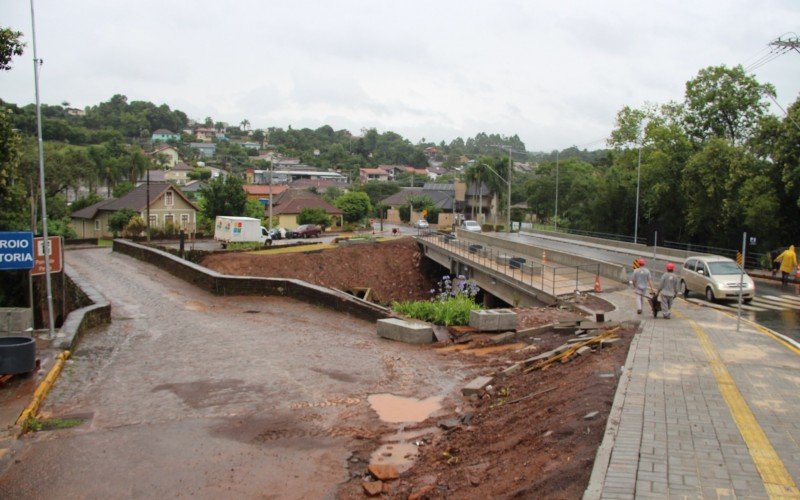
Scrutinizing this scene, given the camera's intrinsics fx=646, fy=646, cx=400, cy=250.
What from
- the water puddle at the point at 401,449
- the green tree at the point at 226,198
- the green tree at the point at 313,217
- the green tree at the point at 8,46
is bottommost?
the water puddle at the point at 401,449

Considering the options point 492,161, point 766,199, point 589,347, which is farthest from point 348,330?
point 492,161

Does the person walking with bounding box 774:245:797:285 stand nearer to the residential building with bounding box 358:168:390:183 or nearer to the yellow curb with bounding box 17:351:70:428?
the yellow curb with bounding box 17:351:70:428

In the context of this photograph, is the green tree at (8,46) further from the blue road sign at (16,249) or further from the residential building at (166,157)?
the residential building at (166,157)

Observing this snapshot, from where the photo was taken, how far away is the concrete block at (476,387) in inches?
428

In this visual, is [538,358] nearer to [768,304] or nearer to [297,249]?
[768,304]

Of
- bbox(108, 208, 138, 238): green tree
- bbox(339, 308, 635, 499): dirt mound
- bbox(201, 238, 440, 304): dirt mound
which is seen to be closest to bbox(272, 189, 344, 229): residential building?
bbox(108, 208, 138, 238): green tree

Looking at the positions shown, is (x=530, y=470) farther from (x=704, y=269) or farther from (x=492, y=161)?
(x=492, y=161)

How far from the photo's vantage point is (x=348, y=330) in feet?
60.2

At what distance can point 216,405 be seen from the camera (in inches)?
415

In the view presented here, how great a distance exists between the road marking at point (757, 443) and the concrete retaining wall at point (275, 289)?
36.1ft

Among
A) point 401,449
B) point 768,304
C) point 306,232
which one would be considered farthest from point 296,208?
point 401,449

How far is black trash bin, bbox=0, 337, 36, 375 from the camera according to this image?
11102 mm

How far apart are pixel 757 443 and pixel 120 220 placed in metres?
59.9

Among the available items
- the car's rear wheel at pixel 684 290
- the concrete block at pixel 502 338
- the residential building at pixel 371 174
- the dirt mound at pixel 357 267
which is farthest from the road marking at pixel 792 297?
the residential building at pixel 371 174
